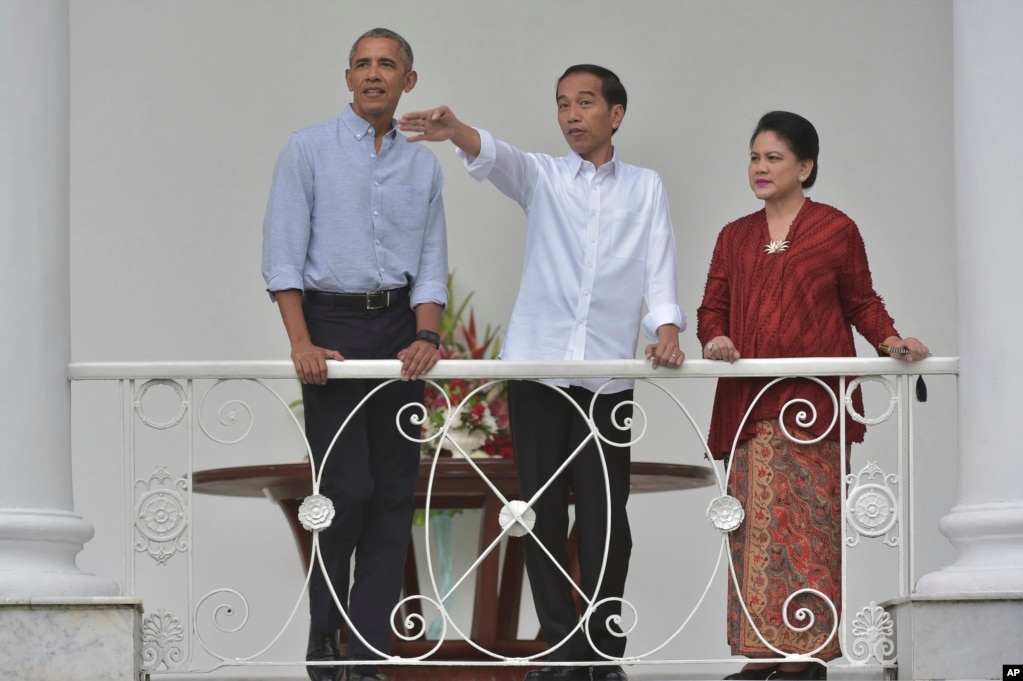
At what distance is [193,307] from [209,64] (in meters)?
1.00

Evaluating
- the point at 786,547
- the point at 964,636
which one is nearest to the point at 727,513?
the point at 786,547

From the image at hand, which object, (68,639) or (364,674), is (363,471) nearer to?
(364,674)

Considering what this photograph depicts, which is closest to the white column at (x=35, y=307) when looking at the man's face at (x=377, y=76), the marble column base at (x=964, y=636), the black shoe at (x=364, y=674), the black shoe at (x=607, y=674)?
the black shoe at (x=364, y=674)

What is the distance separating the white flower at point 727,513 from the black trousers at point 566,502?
251 millimetres

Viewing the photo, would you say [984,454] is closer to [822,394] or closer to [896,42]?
[822,394]

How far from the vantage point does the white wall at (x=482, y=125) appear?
7.60 metres

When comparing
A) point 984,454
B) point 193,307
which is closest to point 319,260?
point 984,454

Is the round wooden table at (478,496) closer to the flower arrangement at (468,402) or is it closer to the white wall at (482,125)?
the flower arrangement at (468,402)

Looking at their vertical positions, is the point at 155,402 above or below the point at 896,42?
below

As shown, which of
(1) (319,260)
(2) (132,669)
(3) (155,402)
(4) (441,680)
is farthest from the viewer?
(3) (155,402)

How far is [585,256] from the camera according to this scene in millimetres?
5102

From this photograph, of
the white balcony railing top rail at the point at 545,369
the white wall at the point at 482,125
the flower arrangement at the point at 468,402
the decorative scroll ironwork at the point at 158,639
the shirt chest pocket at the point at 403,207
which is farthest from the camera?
the white wall at the point at 482,125

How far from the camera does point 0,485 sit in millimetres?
4742

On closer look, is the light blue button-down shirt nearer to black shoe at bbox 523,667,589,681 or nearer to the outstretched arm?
the outstretched arm
